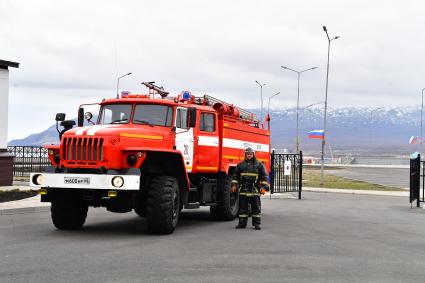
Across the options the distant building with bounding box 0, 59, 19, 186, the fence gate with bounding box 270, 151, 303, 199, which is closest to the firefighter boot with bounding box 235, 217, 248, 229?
the fence gate with bounding box 270, 151, 303, 199

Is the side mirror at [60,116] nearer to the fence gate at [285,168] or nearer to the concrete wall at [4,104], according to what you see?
the concrete wall at [4,104]

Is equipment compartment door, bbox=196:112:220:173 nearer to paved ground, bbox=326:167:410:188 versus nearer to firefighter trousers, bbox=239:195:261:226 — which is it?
firefighter trousers, bbox=239:195:261:226

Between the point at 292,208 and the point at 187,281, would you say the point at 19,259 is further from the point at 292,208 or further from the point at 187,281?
the point at 292,208

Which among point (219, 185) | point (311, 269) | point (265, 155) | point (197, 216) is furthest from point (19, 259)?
point (265, 155)

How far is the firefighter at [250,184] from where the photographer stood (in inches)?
571

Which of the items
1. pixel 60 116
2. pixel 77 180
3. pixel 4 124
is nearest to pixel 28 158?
pixel 4 124

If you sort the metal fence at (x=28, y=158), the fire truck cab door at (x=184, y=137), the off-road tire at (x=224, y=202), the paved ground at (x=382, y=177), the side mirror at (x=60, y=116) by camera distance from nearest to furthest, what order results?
the side mirror at (x=60, y=116)
the fire truck cab door at (x=184, y=137)
the off-road tire at (x=224, y=202)
the metal fence at (x=28, y=158)
the paved ground at (x=382, y=177)

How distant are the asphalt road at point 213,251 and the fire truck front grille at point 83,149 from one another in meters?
1.50

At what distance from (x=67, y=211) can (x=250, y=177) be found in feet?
13.6

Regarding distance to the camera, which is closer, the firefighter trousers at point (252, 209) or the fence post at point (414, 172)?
the firefighter trousers at point (252, 209)

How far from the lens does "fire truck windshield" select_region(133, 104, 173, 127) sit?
13.7 m

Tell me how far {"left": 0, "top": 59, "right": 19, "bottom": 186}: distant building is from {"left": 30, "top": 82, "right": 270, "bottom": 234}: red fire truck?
10.7m

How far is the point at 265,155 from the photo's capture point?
1933cm

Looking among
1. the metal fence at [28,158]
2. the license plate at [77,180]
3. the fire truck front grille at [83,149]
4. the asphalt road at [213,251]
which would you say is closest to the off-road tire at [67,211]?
the asphalt road at [213,251]
